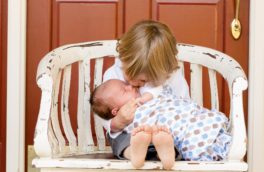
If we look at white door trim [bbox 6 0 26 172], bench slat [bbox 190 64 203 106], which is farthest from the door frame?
bench slat [bbox 190 64 203 106]

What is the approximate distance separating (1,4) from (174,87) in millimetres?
1016

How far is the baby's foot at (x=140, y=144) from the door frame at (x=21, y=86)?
4.00ft

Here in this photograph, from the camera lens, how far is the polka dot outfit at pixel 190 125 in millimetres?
1692

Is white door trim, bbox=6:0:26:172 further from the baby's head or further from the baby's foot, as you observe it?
the baby's foot

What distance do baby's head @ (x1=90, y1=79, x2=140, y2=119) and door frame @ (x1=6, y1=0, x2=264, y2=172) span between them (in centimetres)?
86

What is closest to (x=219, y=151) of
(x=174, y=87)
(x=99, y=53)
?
(x=174, y=87)

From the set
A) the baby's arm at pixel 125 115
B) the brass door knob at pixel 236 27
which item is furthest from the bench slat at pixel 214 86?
the brass door knob at pixel 236 27

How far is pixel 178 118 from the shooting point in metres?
1.74
